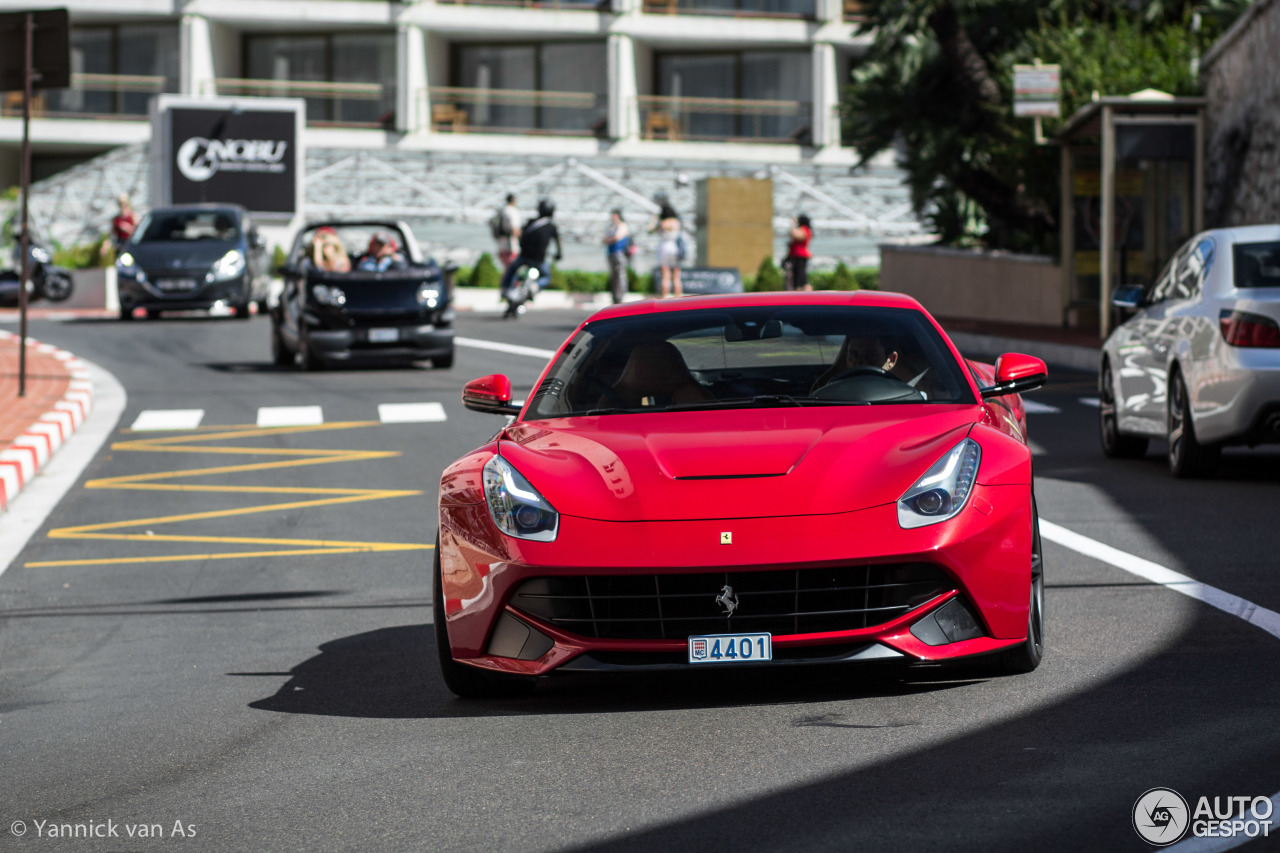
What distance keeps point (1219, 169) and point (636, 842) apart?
23039mm

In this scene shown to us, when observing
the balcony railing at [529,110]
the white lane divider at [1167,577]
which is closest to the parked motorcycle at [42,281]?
the balcony railing at [529,110]

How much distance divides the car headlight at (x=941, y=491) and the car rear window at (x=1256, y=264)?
623 centimetres

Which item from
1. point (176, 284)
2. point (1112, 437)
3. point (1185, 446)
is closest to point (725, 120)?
point (176, 284)

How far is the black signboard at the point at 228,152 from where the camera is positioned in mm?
40031

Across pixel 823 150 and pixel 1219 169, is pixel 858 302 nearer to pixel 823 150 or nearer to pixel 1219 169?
pixel 1219 169

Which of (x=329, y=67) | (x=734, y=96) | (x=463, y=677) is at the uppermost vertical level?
(x=329, y=67)

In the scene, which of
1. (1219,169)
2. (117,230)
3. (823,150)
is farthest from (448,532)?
(823,150)

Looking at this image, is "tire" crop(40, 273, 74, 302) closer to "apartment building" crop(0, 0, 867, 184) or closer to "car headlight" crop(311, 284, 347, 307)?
"car headlight" crop(311, 284, 347, 307)

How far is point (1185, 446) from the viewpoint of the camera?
38.8 feet

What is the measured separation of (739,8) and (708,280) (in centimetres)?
2866

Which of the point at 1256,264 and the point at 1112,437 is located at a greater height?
the point at 1256,264

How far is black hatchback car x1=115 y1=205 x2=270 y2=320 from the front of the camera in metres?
29.3

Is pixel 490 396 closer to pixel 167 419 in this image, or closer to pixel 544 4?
pixel 167 419

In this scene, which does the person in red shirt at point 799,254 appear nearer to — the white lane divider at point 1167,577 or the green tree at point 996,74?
the green tree at point 996,74
